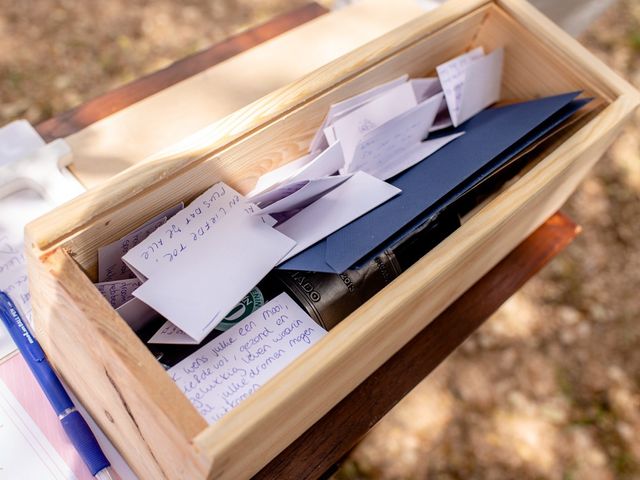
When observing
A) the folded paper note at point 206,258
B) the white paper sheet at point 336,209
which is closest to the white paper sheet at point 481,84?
the white paper sheet at point 336,209

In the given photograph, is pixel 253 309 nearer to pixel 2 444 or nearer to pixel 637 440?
pixel 2 444

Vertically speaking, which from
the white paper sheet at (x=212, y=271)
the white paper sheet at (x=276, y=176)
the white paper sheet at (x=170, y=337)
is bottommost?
the white paper sheet at (x=170, y=337)

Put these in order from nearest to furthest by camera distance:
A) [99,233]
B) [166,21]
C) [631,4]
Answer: [99,233]
[166,21]
[631,4]

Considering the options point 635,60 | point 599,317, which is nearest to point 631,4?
point 635,60

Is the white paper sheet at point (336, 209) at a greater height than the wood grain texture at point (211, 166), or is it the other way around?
the wood grain texture at point (211, 166)

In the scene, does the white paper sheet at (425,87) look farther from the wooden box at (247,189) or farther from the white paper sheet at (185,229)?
the white paper sheet at (185,229)

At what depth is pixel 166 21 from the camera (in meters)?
2.02

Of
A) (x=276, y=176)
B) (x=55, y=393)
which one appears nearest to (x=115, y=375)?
(x=55, y=393)

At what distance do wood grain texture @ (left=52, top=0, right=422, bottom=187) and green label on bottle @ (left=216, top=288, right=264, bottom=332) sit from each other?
1.11 ft

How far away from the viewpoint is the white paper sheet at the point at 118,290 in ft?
2.10

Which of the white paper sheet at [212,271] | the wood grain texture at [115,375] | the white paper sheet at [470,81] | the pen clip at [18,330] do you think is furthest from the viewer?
the white paper sheet at [470,81]

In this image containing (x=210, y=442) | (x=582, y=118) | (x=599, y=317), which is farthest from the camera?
(x=599, y=317)

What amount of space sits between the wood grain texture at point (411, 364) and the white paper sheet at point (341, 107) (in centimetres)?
32

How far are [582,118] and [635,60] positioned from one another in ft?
5.14
